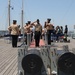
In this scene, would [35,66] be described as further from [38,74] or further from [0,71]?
[0,71]

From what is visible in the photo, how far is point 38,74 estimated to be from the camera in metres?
8.30

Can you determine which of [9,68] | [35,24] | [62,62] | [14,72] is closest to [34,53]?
[62,62]

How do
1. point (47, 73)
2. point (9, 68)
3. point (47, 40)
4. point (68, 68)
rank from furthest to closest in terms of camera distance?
point (47, 40), point (9, 68), point (47, 73), point (68, 68)

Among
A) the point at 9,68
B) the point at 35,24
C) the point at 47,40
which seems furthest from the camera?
the point at 47,40

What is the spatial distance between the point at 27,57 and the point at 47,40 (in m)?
12.0

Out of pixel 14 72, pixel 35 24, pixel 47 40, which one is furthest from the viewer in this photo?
pixel 47 40

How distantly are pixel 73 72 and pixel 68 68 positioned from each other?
0.64 feet

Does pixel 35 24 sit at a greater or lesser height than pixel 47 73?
greater

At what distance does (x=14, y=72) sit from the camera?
9.77 meters

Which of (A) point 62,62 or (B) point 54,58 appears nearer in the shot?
(A) point 62,62

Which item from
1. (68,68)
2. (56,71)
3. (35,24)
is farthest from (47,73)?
(35,24)

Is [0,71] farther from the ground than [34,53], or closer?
closer

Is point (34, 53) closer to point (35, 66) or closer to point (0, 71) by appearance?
point (35, 66)

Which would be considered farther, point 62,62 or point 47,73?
point 47,73
